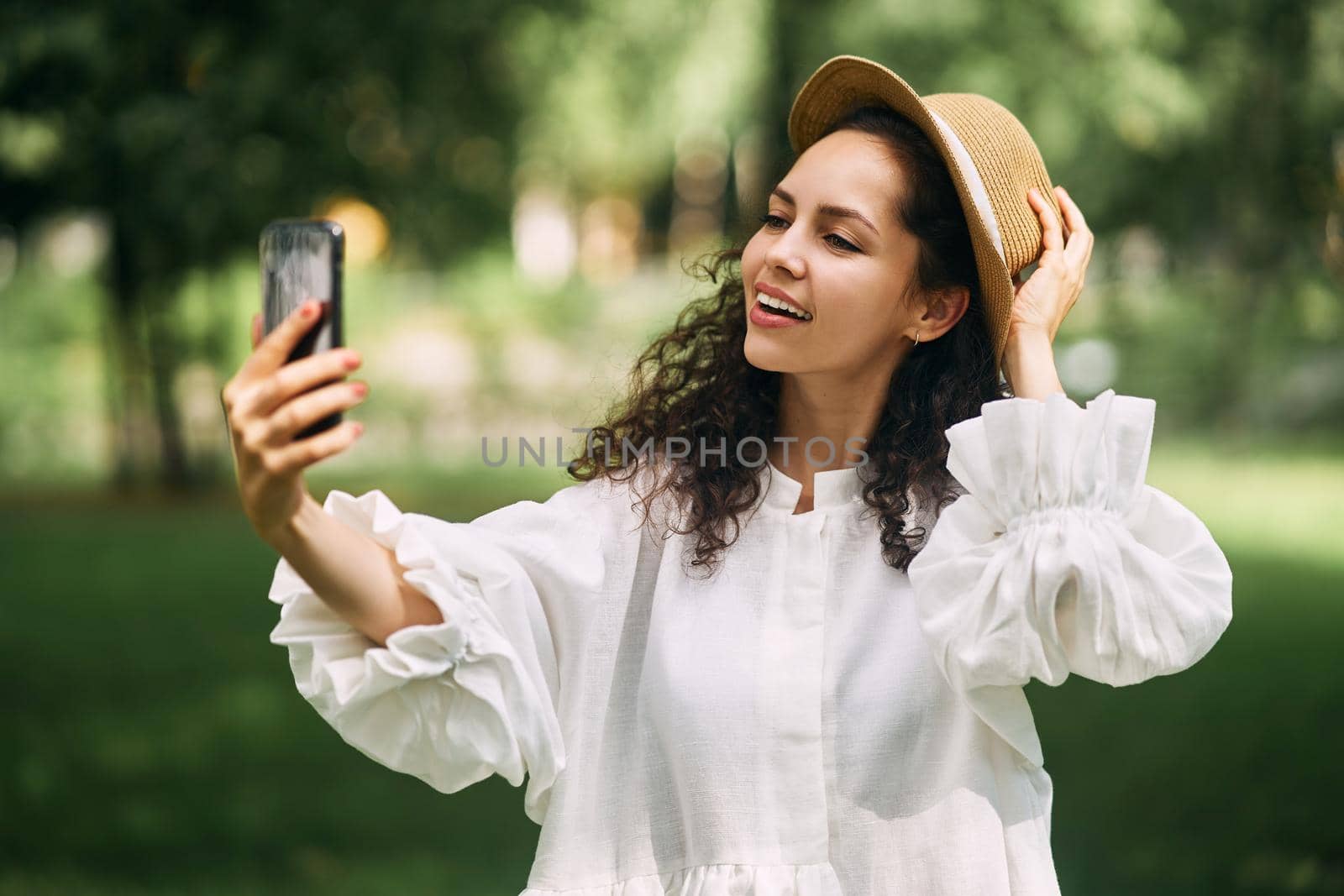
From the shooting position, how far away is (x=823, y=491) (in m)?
2.27

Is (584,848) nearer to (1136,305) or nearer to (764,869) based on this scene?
(764,869)

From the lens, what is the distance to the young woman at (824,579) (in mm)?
1899

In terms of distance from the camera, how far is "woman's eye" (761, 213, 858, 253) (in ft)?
7.28

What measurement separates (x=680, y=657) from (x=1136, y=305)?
1426 cm

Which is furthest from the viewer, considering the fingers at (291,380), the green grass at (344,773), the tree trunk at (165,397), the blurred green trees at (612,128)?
the tree trunk at (165,397)

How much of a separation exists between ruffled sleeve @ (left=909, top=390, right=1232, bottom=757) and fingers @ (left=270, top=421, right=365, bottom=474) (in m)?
0.86

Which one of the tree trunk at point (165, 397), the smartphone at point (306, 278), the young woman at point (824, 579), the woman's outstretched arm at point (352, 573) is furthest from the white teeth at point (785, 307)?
the tree trunk at point (165, 397)

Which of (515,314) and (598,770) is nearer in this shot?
(598,770)

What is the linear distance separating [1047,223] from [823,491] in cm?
54

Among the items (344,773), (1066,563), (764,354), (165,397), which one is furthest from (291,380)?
(165,397)

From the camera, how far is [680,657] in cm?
213

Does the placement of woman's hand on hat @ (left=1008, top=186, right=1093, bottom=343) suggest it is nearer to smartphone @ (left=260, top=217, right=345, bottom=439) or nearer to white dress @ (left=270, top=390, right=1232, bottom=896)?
white dress @ (left=270, top=390, right=1232, bottom=896)

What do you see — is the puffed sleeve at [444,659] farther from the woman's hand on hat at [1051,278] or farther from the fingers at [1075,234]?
the fingers at [1075,234]

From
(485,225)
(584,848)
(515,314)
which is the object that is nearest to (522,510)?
(584,848)
